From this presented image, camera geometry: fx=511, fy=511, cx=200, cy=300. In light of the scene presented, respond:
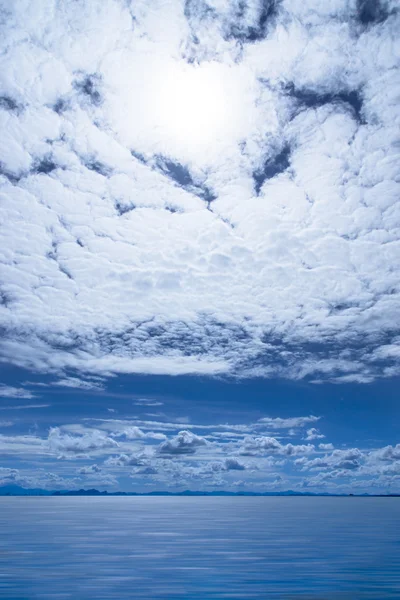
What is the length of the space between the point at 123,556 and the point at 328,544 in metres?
19.6

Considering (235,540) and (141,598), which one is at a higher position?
(235,540)

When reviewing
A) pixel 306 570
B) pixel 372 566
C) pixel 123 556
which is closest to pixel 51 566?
pixel 123 556

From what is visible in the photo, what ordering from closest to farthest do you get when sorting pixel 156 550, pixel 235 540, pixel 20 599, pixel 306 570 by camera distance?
pixel 20 599 → pixel 306 570 → pixel 156 550 → pixel 235 540

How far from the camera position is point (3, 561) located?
34125 millimetres

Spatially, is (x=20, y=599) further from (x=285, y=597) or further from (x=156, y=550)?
(x=156, y=550)

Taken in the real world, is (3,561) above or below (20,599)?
above

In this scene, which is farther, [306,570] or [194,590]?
[306,570]

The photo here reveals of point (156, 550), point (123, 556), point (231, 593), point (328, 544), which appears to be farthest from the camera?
point (328, 544)

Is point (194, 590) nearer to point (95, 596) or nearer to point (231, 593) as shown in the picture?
point (231, 593)

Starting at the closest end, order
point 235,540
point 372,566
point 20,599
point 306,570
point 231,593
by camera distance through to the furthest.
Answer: point 20,599, point 231,593, point 306,570, point 372,566, point 235,540

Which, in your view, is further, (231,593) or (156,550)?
(156,550)

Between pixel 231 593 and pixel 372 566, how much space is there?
13.3m

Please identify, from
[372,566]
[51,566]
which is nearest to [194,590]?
[51,566]

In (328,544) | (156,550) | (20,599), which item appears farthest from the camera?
(328,544)
